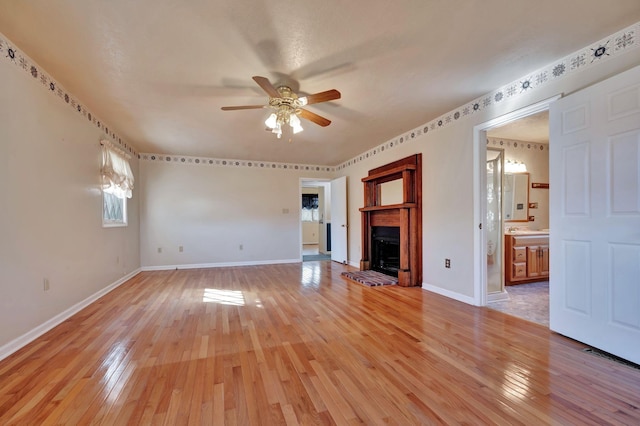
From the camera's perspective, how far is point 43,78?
8.03 ft

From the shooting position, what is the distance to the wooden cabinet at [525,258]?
13.6 feet

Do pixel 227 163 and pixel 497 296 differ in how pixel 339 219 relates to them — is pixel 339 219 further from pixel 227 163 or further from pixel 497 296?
pixel 497 296

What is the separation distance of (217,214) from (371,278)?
11.6ft

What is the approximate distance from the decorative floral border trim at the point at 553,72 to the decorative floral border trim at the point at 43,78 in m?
4.18

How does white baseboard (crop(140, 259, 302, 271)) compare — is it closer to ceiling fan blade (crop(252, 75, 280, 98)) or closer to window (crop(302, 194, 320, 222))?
ceiling fan blade (crop(252, 75, 280, 98))

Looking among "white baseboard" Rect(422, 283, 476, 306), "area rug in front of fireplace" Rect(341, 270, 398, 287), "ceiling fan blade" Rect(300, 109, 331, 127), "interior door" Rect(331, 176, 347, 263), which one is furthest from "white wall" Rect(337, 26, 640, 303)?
"interior door" Rect(331, 176, 347, 263)

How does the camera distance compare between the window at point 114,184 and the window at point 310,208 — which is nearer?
the window at point 114,184

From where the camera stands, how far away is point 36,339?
7.33 ft

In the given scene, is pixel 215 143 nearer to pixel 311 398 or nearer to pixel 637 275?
pixel 311 398

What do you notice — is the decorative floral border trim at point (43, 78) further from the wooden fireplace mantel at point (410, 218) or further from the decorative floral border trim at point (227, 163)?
the wooden fireplace mantel at point (410, 218)

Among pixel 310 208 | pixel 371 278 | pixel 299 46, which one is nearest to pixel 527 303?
pixel 371 278

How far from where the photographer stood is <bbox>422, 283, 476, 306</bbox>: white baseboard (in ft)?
10.5

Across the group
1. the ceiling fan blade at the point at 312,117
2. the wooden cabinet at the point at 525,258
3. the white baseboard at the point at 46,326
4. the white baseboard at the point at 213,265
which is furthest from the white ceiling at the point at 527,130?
the white baseboard at the point at 46,326

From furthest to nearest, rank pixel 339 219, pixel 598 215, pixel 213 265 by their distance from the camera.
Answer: pixel 339 219, pixel 213 265, pixel 598 215
